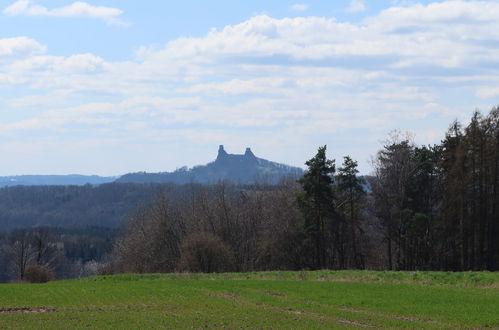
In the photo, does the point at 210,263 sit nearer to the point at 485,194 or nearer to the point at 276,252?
the point at 276,252

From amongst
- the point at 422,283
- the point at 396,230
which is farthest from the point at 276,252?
the point at 422,283

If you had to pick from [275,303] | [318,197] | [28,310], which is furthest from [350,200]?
[28,310]

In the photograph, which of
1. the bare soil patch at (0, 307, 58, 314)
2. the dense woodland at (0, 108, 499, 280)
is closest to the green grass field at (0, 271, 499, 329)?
the bare soil patch at (0, 307, 58, 314)

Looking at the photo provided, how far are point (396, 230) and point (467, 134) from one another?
13.8 metres

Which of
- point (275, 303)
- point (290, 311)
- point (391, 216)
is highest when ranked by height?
point (391, 216)

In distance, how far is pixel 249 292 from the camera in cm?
4003

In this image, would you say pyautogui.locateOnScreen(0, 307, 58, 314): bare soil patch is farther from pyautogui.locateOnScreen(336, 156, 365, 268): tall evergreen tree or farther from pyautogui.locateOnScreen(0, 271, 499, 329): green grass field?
pyautogui.locateOnScreen(336, 156, 365, 268): tall evergreen tree

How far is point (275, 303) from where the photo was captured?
3409 cm

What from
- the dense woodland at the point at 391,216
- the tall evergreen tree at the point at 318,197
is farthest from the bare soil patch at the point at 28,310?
the tall evergreen tree at the point at 318,197

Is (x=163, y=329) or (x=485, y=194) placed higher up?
(x=485, y=194)

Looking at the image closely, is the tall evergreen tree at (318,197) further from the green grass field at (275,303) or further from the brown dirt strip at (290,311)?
the brown dirt strip at (290,311)

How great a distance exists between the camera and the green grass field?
88.3ft

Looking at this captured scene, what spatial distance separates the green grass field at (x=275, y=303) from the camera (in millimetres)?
26906

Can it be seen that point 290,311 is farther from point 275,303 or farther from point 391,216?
point 391,216
